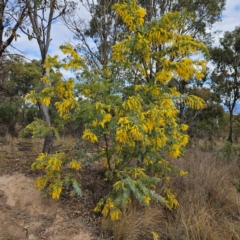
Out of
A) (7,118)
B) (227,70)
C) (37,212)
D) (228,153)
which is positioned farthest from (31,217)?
(227,70)

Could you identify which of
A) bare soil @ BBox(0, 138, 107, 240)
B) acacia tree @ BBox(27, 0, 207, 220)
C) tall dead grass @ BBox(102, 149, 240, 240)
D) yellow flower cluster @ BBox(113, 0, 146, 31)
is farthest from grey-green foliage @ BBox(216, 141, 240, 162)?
yellow flower cluster @ BBox(113, 0, 146, 31)

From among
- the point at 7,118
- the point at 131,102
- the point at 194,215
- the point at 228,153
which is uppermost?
the point at 131,102

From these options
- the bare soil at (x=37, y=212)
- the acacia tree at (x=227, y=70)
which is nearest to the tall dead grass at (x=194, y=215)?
the bare soil at (x=37, y=212)

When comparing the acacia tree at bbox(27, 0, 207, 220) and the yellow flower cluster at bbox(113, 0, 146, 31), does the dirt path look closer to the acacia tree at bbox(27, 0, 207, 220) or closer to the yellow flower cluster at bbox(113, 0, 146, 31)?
the acacia tree at bbox(27, 0, 207, 220)

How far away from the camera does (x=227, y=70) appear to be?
1476 cm

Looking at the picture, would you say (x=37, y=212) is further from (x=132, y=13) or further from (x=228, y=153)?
(x=228, y=153)

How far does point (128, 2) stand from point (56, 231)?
312 cm

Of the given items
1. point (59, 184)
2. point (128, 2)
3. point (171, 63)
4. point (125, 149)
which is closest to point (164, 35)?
point (171, 63)

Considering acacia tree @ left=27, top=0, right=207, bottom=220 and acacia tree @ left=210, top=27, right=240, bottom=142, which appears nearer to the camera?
acacia tree @ left=27, top=0, right=207, bottom=220

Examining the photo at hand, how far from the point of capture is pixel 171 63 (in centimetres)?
358

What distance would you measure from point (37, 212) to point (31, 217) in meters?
0.12

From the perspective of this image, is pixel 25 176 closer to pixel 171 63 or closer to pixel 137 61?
pixel 137 61

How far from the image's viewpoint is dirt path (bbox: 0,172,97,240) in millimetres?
3367

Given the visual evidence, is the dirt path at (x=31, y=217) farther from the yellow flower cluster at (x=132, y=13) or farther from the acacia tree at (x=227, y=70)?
the acacia tree at (x=227, y=70)
